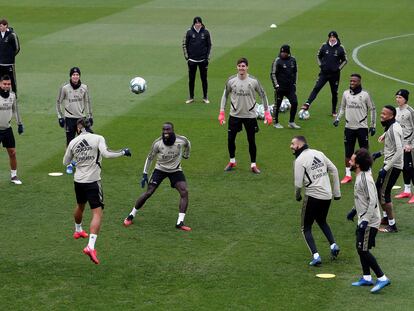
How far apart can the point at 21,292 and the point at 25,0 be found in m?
38.1

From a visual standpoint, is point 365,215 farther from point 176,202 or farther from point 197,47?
point 197,47

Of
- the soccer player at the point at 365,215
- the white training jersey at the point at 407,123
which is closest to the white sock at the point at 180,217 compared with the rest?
the soccer player at the point at 365,215

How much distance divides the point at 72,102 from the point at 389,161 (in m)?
8.04

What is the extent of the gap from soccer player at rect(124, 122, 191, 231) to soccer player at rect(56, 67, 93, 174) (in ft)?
13.1

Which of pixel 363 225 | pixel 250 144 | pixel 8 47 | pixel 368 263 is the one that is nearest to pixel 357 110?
pixel 250 144

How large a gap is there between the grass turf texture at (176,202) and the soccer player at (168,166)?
0.36 metres

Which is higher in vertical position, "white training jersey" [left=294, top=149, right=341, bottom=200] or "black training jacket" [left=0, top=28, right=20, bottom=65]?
"white training jersey" [left=294, top=149, right=341, bottom=200]

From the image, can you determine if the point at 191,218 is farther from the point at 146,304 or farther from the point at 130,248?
the point at 146,304

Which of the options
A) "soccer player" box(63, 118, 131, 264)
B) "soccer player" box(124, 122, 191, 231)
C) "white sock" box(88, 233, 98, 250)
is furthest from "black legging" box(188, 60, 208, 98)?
"white sock" box(88, 233, 98, 250)

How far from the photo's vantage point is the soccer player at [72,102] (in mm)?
22469

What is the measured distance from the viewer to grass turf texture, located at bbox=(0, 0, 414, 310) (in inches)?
601

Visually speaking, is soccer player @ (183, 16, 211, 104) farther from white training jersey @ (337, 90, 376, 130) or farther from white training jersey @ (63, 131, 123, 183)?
white training jersey @ (63, 131, 123, 183)

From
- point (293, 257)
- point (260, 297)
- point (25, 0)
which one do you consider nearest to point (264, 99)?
point (293, 257)

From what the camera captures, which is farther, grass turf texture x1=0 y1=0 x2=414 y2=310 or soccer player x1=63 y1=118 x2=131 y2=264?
soccer player x1=63 y1=118 x2=131 y2=264
